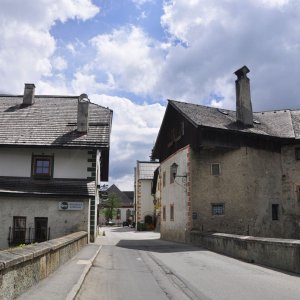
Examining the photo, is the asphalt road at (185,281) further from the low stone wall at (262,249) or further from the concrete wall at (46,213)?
the concrete wall at (46,213)

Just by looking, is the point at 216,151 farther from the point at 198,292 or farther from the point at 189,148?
the point at 198,292

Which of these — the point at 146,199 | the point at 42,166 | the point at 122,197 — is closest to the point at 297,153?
the point at 42,166

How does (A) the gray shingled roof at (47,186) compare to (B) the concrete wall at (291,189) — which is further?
(B) the concrete wall at (291,189)

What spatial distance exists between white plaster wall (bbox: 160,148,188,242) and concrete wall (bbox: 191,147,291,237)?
980mm

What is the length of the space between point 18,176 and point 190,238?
35.0 ft

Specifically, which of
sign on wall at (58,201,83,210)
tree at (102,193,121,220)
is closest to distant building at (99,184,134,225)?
tree at (102,193,121,220)

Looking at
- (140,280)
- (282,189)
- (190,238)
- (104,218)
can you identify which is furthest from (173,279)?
(104,218)

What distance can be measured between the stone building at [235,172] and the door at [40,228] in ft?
28.9

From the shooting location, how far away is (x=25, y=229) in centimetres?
2253

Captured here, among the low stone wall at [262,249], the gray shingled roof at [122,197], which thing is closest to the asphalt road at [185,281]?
the low stone wall at [262,249]

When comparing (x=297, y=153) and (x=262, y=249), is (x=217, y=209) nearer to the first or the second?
(x=297, y=153)

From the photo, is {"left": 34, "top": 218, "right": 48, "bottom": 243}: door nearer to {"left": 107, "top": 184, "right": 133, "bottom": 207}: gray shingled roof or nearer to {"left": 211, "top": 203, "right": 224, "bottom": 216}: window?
{"left": 211, "top": 203, "right": 224, "bottom": 216}: window

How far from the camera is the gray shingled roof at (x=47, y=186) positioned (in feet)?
75.1

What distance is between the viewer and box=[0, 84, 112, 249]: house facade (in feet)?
74.2
